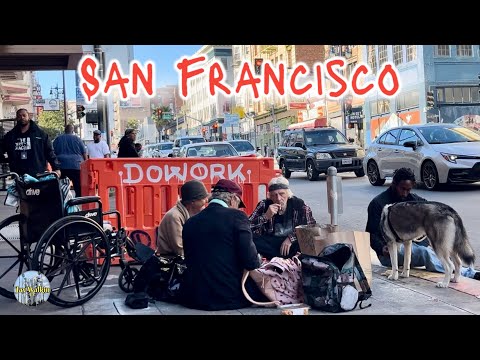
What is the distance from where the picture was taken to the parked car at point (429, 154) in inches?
551

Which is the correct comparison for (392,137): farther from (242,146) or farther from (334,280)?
(334,280)

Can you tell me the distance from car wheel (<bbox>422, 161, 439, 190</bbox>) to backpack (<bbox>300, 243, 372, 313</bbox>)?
374 inches

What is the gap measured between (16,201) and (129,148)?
7680 mm

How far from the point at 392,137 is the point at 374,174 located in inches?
45.7

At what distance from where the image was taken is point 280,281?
5.58 m

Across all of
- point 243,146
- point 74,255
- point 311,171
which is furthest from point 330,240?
point 243,146

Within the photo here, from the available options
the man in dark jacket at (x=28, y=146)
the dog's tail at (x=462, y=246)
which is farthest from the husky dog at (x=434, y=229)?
the man in dark jacket at (x=28, y=146)

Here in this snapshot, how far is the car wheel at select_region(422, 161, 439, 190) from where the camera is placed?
566 inches

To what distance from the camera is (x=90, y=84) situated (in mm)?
7223

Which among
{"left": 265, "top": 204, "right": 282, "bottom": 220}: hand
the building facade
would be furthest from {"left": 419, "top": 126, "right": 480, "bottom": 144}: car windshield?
the building facade

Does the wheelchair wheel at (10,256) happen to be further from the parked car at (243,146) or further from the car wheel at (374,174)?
the parked car at (243,146)

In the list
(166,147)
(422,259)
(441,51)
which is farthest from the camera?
(441,51)
